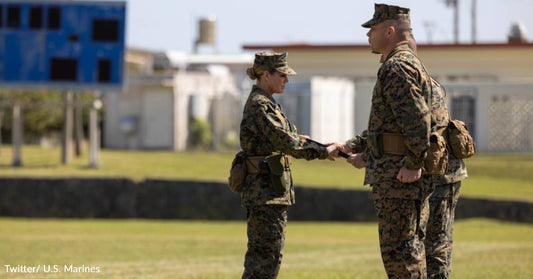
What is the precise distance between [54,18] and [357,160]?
24084 millimetres

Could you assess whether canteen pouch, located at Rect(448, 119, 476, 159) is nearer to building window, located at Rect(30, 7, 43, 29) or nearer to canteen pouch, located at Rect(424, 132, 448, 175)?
canteen pouch, located at Rect(424, 132, 448, 175)

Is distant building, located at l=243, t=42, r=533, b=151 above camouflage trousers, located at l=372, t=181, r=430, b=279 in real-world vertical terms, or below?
above

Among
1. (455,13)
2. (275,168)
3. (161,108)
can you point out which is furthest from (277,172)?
(455,13)

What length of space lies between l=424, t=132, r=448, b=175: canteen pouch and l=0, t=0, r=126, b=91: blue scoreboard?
23.7m

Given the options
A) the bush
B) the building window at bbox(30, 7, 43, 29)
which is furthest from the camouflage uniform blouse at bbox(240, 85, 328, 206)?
the bush

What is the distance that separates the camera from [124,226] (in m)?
25.3

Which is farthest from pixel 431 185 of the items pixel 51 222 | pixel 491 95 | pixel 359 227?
pixel 491 95

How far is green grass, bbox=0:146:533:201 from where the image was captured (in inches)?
1096

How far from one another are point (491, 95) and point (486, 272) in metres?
23.6

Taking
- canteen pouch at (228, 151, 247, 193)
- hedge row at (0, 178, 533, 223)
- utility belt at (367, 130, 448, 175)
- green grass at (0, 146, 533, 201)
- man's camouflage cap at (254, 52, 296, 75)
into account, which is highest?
man's camouflage cap at (254, 52, 296, 75)

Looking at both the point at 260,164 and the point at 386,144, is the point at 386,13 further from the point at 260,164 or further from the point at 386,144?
the point at 260,164

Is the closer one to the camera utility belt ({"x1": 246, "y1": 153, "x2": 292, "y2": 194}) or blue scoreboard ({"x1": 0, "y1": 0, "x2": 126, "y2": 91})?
utility belt ({"x1": 246, "y1": 153, "x2": 292, "y2": 194})

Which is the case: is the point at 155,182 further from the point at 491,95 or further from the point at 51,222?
the point at 491,95

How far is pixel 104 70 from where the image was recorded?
3119cm
